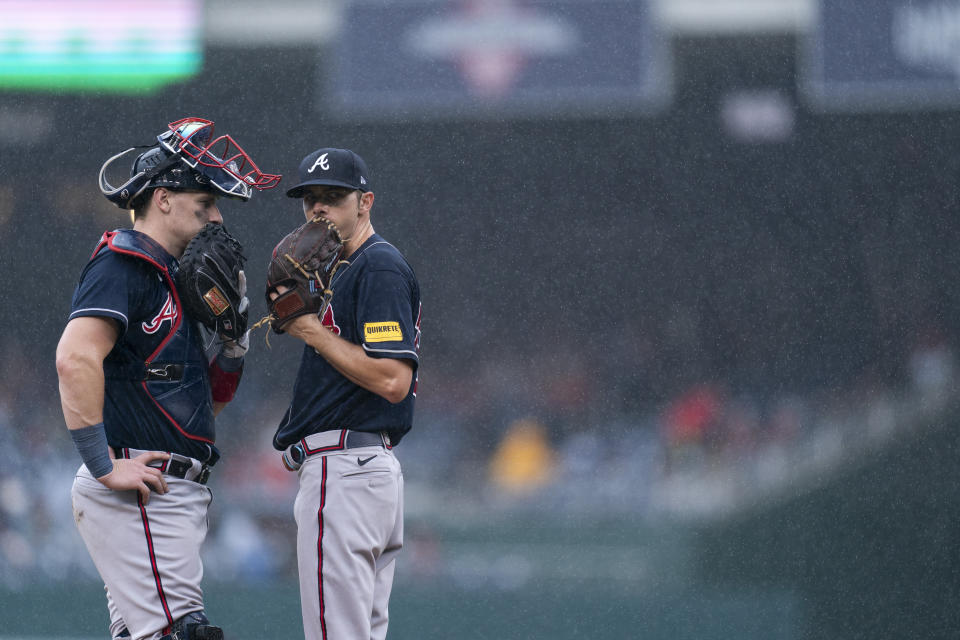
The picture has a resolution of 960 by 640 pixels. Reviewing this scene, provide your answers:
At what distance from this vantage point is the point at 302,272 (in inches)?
101

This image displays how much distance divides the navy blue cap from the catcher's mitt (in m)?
0.27

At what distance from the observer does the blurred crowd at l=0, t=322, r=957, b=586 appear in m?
4.20

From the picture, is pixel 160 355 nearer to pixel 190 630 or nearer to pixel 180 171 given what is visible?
pixel 180 171

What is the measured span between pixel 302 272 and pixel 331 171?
0.32m

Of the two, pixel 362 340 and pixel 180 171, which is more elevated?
pixel 180 171

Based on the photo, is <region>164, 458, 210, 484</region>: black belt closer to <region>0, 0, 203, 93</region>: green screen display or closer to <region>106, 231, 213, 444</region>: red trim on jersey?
<region>106, 231, 213, 444</region>: red trim on jersey

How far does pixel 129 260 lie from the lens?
8.18 feet

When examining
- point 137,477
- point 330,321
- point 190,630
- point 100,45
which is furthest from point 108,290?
point 100,45

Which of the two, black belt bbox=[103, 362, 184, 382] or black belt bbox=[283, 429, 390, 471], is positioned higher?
black belt bbox=[103, 362, 184, 382]

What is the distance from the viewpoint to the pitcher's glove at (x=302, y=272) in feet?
8.46

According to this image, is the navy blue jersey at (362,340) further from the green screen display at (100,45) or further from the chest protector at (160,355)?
the green screen display at (100,45)

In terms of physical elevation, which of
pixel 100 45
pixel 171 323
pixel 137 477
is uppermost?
pixel 100 45

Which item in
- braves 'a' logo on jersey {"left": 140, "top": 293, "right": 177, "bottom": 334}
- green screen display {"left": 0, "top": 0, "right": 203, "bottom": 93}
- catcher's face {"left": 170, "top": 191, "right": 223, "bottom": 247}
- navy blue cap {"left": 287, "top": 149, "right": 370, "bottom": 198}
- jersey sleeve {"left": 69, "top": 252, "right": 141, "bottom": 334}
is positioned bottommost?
braves 'a' logo on jersey {"left": 140, "top": 293, "right": 177, "bottom": 334}

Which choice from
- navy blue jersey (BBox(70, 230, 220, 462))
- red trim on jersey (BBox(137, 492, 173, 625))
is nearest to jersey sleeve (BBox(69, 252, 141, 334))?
navy blue jersey (BBox(70, 230, 220, 462))
